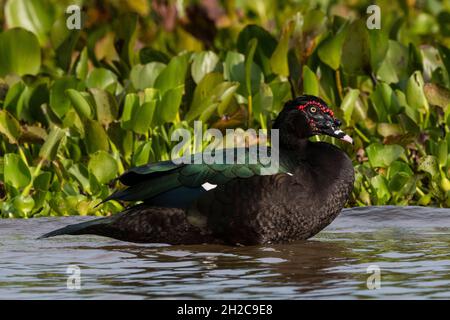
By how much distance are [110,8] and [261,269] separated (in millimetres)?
7548

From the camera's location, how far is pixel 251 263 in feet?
21.6

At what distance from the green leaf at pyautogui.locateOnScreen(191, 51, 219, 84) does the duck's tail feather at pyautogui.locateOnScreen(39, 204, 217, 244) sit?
249 cm

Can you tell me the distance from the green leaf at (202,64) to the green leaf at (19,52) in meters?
1.17

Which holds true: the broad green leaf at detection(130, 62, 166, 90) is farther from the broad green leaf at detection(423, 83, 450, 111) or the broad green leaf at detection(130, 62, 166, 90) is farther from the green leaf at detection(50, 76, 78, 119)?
the broad green leaf at detection(423, 83, 450, 111)

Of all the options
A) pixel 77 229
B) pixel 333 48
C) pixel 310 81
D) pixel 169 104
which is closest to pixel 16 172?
pixel 169 104

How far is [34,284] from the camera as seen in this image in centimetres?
597

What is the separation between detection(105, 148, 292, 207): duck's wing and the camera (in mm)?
7043

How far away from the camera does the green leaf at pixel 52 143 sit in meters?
8.33

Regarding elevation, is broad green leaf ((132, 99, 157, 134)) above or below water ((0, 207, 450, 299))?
above

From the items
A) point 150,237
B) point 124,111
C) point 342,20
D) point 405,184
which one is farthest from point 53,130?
point 342,20

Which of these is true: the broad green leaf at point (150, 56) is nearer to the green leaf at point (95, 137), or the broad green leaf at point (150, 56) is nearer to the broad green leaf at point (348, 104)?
the green leaf at point (95, 137)

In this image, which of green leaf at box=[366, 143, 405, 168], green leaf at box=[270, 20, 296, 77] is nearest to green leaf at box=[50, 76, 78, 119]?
green leaf at box=[270, 20, 296, 77]

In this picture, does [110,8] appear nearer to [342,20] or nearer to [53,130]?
[342,20]

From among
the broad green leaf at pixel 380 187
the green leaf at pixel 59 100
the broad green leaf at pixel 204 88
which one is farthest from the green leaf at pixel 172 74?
the broad green leaf at pixel 380 187
